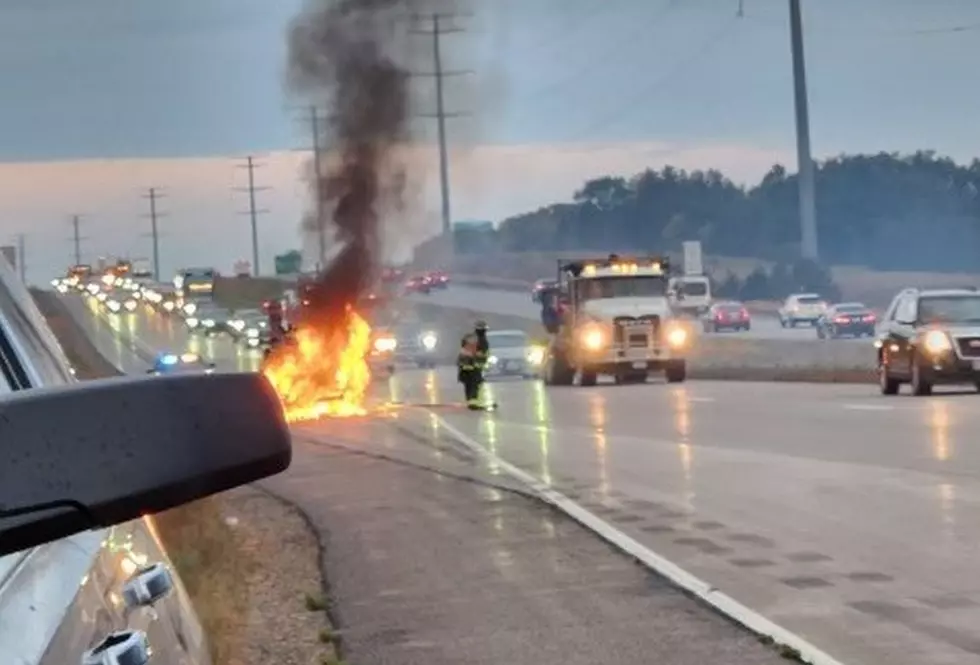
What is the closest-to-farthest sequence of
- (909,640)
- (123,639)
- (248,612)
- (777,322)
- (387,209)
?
(123,639), (909,640), (248,612), (387,209), (777,322)

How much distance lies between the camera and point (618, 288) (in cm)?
5128

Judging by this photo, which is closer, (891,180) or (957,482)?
(957,482)

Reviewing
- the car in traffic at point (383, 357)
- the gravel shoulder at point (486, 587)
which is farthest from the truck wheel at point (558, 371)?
the gravel shoulder at point (486, 587)

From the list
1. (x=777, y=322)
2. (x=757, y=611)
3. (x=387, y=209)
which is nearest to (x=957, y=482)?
(x=757, y=611)

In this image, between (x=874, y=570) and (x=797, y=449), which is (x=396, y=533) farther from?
(x=797, y=449)

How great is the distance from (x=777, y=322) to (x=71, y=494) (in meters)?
90.0

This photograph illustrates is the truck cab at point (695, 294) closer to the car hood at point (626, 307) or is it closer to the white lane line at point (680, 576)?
the car hood at point (626, 307)

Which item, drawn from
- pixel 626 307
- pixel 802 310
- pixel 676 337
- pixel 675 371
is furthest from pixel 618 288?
pixel 802 310

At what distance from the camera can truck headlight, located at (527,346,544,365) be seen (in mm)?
58906

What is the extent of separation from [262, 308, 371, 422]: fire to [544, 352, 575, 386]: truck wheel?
767 cm

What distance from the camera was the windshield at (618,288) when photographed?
51.2 m

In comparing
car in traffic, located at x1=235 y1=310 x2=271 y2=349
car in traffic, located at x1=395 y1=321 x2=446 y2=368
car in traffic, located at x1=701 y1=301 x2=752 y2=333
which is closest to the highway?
car in traffic, located at x1=235 y1=310 x2=271 y2=349

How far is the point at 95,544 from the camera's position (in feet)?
10.9

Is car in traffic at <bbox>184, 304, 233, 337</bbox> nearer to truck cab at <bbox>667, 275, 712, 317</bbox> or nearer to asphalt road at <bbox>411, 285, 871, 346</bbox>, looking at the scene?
asphalt road at <bbox>411, 285, 871, 346</bbox>
